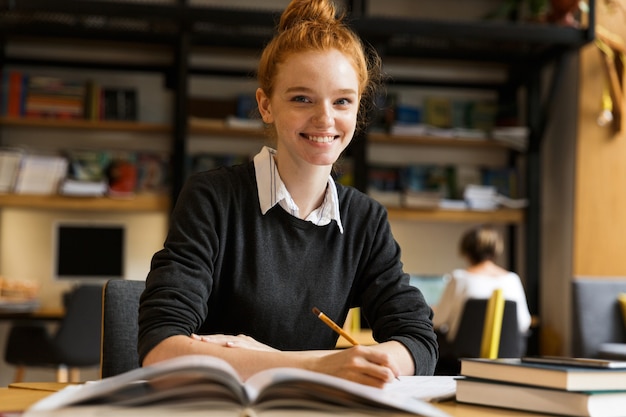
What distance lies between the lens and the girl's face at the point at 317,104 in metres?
1.55

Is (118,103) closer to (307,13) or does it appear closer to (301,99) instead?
(307,13)

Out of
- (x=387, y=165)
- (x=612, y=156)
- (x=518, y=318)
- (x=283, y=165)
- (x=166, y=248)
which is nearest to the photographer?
(x=166, y=248)

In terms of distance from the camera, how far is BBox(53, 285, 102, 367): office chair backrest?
15.7 ft

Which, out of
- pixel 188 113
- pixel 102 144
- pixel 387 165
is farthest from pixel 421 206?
pixel 102 144

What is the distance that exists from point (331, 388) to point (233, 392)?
95mm

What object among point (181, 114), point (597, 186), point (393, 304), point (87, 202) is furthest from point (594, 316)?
point (393, 304)

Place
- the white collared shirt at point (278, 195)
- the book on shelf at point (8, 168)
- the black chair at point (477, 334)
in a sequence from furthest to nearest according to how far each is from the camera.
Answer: the book on shelf at point (8, 168), the black chair at point (477, 334), the white collared shirt at point (278, 195)

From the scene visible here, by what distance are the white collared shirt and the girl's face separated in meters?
0.08

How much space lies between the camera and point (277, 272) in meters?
1.62

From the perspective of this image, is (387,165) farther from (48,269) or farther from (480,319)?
(48,269)

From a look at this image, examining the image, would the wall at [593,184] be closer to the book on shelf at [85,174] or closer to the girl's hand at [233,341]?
the book on shelf at [85,174]

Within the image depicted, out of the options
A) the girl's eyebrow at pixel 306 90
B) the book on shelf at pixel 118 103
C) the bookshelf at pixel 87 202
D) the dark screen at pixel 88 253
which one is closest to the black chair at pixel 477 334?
the bookshelf at pixel 87 202

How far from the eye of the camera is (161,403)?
0.91 metres

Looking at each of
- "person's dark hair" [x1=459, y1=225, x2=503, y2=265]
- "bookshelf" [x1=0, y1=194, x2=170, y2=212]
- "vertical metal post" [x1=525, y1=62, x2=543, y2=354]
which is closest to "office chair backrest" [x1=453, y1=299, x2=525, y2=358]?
"person's dark hair" [x1=459, y1=225, x2=503, y2=265]
